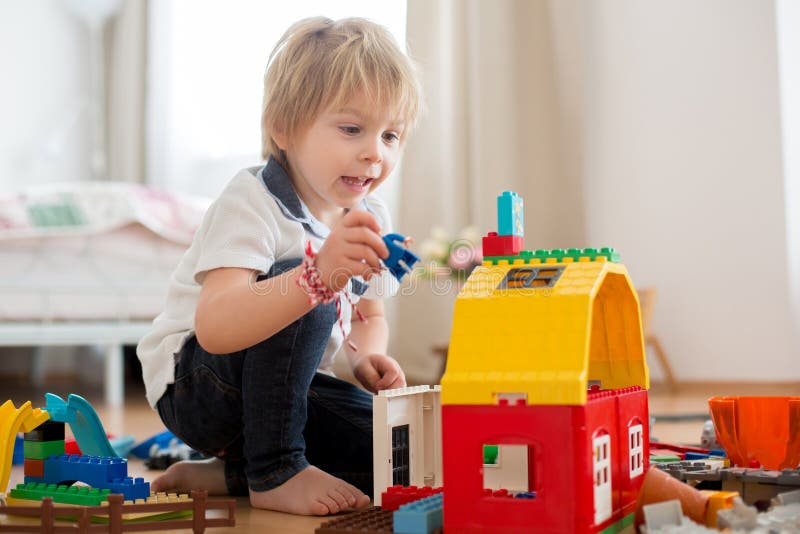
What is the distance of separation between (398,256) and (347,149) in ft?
0.98

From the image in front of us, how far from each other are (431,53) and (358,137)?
195 cm

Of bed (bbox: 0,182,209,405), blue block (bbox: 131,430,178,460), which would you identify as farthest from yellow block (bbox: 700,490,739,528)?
bed (bbox: 0,182,209,405)

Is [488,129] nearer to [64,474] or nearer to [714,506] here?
[64,474]

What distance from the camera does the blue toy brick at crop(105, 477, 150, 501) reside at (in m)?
0.92

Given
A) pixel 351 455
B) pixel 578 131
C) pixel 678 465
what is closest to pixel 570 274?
pixel 678 465

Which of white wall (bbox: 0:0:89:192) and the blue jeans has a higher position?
white wall (bbox: 0:0:89:192)

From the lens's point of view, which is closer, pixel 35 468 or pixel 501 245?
pixel 501 245

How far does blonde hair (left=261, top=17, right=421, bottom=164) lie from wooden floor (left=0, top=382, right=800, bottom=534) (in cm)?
45

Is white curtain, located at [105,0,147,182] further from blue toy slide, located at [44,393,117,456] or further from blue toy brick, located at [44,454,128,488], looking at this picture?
blue toy brick, located at [44,454,128,488]

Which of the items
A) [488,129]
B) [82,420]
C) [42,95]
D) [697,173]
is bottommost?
[82,420]

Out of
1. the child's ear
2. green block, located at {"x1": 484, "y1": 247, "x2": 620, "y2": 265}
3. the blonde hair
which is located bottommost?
green block, located at {"x1": 484, "y1": 247, "x2": 620, "y2": 265}

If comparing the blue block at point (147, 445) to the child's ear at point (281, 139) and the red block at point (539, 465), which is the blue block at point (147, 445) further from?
the red block at point (539, 465)

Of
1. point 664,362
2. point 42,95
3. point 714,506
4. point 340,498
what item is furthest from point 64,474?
point 42,95

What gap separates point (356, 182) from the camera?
1.10m
